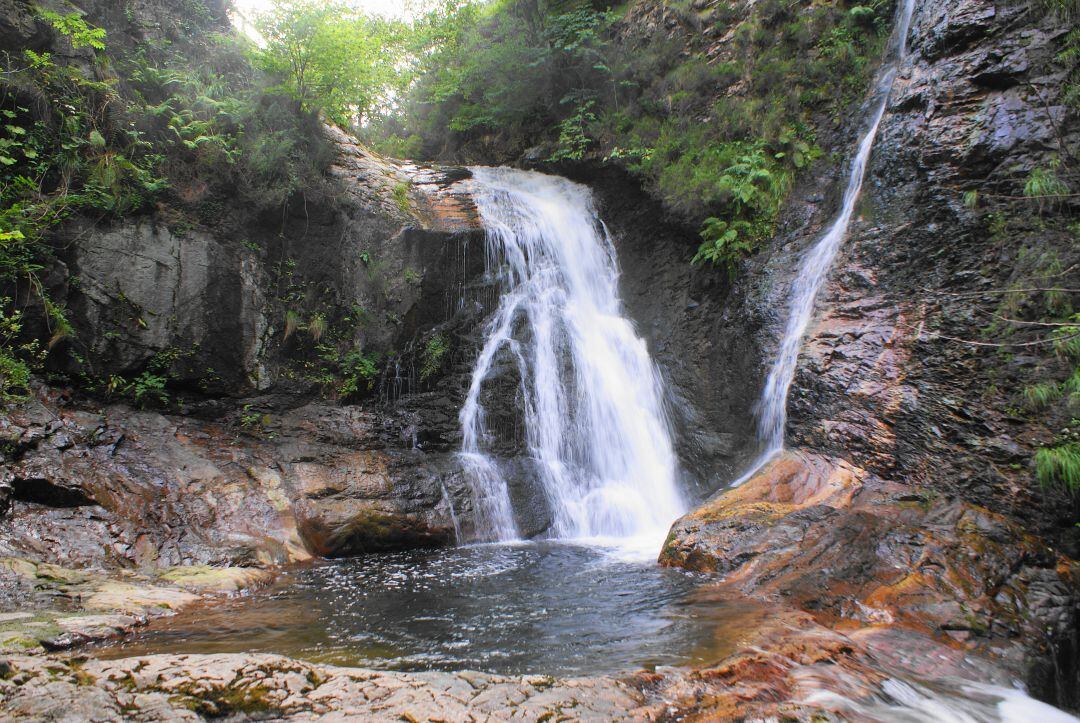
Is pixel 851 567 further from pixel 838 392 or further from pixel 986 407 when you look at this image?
pixel 838 392

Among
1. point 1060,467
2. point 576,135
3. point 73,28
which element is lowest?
point 1060,467

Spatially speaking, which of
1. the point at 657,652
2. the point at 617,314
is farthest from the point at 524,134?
the point at 657,652

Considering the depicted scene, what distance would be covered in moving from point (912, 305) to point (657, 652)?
595cm

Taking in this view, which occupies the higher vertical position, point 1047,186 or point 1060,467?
point 1047,186

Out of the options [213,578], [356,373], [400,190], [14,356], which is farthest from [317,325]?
[213,578]

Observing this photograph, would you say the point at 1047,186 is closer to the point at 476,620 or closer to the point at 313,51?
the point at 476,620

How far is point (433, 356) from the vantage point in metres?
10.2

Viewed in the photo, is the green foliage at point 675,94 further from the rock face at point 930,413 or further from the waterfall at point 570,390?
the waterfall at point 570,390

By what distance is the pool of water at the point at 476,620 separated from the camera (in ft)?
12.4

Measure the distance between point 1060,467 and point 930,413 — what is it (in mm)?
1450

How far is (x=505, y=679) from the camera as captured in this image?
311 cm

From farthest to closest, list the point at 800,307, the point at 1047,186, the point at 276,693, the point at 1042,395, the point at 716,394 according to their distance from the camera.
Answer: the point at 716,394
the point at 800,307
the point at 1047,186
the point at 1042,395
the point at 276,693

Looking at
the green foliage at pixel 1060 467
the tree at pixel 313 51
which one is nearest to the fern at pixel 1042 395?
the green foliage at pixel 1060 467

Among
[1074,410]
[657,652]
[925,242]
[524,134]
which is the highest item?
[524,134]
